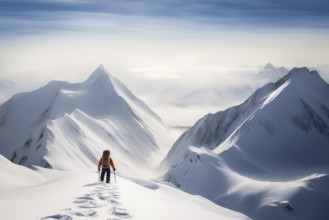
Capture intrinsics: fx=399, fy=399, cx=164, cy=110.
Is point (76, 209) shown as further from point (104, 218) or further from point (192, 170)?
point (192, 170)

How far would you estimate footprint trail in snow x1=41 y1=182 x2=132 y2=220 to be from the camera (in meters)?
18.1

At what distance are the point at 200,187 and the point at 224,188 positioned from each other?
12266mm

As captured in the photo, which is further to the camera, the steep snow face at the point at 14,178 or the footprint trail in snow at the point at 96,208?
the steep snow face at the point at 14,178

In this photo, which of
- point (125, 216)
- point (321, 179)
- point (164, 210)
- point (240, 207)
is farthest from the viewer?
point (321, 179)

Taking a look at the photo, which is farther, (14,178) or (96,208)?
(14,178)

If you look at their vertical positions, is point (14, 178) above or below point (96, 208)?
above

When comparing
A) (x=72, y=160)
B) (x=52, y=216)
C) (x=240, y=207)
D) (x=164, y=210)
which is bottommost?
(x=52, y=216)

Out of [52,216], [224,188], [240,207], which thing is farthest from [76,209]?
[224,188]

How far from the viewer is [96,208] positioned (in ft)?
65.1

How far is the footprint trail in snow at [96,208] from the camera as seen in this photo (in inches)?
714

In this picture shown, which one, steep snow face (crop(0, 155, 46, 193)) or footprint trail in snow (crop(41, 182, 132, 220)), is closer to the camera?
footprint trail in snow (crop(41, 182, 132, 220))

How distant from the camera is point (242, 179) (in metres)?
178

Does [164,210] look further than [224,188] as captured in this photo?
No

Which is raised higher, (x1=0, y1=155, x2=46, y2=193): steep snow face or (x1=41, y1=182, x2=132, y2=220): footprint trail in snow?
(x1=0, y1=155, x2=46, y2=193): steep snow face
